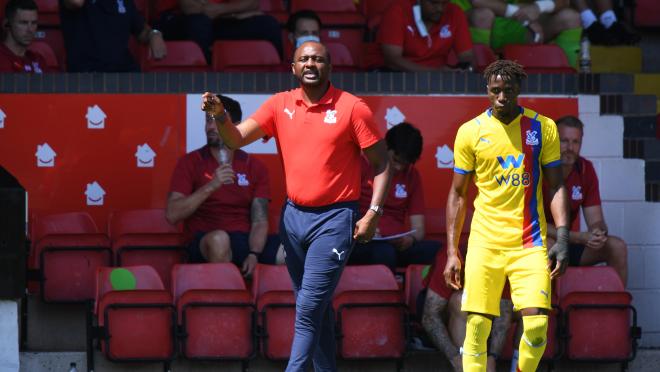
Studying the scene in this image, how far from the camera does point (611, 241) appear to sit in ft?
31.8

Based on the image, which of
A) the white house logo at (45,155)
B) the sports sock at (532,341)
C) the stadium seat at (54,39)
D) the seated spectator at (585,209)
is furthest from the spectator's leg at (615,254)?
the stadium seat at (54,39)

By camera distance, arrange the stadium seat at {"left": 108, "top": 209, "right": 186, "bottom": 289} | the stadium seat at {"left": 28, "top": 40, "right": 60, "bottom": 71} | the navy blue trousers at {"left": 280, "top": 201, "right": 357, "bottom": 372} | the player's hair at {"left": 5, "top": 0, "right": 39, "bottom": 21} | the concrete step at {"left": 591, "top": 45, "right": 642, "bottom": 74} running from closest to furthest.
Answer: the navy blue trousers at {"left": 280, "top": 201, "right": 357, "bottom": 372} → the stadium seat at {"left": 108, "top": 209, "right": 186, "bottom": 289} → the player's hair at {"left": 5, "top": 0, "right": 39, "bottom": 21} → the stadium seat at {"left": 28, "top": 40, "right": 60, "bottom": 71} → the concrete step at {"left": 591, "top": 45, "right": 642, "bottom": 74}

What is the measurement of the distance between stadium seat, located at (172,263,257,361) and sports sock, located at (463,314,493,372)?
5.21 feet

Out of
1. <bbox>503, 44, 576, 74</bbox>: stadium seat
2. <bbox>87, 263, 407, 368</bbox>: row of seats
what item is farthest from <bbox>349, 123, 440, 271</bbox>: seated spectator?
<bbox>503, 44, 576, 74</bbox>: stadium seat

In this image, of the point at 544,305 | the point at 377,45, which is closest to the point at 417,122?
the point at 377,45

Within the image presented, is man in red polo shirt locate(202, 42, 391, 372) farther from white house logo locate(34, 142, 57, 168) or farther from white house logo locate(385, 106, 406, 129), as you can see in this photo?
white house logo locate(34, 142, 57, 168)

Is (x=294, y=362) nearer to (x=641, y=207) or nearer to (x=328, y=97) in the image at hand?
(x=328, y=97)

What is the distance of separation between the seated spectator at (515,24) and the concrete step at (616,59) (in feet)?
1.39

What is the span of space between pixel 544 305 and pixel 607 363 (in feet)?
6.31

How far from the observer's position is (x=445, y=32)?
11.3 m

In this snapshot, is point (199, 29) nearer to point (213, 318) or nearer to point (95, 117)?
point (95, 117)

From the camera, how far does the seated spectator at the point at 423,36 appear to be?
438 inches

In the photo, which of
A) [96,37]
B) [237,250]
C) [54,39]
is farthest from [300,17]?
[237,250]

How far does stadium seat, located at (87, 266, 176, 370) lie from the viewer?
8.60m
